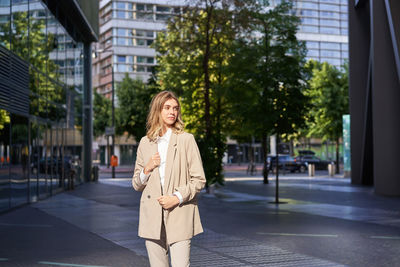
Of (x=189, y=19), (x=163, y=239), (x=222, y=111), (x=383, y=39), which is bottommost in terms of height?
(x=163, y=239)

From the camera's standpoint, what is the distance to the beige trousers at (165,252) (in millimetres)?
3969

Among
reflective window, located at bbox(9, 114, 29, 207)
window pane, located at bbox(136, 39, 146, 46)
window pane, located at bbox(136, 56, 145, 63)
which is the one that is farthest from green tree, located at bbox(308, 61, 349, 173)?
window pane, located at bbox(136, 39, 146, 46)

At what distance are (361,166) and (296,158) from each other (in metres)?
21.3

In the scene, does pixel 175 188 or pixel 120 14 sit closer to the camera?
pixel 175 188

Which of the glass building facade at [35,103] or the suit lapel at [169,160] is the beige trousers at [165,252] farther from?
the glass building facade at [35,103]

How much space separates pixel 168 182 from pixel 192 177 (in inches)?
7.2

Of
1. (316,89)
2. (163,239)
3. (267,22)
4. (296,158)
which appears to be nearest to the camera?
(163,239)

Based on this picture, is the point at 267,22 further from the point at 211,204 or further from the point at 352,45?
the point at 352,45

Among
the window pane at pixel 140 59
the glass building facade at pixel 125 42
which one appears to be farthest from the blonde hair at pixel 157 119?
the window pane at pixel 140 59

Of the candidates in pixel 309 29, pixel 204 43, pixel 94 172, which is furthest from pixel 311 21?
pixel 204 43

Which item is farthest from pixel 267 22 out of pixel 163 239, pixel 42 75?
pixel 163 239

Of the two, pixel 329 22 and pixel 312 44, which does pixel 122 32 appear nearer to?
pixel 312 44

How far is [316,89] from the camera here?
4284 centimetres

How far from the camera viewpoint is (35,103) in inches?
734
